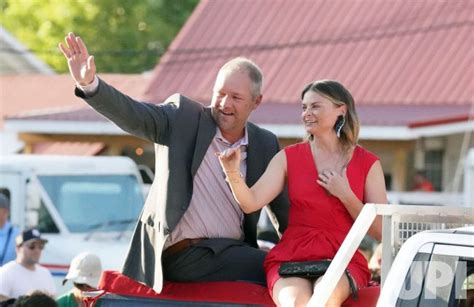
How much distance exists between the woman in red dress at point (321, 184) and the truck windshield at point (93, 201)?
838 centimetres

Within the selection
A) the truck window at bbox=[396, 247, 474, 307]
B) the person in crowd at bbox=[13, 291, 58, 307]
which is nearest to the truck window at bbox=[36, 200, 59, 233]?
the person in crowd at bbox=[13, 291, 58, 307]

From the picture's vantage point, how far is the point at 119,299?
20.6ft

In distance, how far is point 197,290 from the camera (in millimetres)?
6289

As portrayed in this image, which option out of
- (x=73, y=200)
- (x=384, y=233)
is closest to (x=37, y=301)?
(x=384, y=233)

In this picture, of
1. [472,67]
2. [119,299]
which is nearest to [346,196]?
[119,299]

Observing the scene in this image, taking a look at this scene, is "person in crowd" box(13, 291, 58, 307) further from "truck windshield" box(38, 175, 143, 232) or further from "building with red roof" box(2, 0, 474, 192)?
"building with red roof" box(2, 0, 474, 192)

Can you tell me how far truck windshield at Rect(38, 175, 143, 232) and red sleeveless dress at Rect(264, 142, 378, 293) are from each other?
8.40 meters

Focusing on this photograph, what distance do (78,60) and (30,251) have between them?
18.7ft

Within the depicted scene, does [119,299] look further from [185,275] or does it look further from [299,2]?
[299,2]

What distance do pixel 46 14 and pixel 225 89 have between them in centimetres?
3623

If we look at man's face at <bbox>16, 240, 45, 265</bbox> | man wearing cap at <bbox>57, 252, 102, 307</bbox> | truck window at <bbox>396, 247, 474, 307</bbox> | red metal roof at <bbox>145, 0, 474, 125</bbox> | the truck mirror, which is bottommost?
truck window at <bbox>396, 247, 474, 307</bbox>

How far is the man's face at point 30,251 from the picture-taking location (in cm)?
1166

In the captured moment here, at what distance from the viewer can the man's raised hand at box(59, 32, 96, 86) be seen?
20.0ft

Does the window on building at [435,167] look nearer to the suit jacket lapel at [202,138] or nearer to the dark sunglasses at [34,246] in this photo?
the dark sunglasses at [34,246]
